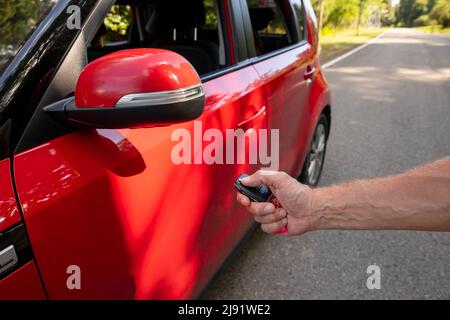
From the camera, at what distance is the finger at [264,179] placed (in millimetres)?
1272

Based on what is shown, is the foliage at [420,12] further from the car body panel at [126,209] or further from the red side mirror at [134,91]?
the red side mirror at [134,91]

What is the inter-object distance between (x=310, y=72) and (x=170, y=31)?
103 cm

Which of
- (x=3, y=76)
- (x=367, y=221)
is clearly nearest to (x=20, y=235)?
(x=3, y=76)

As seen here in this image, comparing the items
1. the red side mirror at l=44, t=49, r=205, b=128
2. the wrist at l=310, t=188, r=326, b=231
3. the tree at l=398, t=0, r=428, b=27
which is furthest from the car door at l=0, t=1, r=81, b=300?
the tree at l=398, t=0, r=428, b=27

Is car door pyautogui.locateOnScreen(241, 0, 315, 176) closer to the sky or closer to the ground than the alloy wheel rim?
closer to the sky

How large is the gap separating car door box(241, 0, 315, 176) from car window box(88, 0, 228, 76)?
271 mm

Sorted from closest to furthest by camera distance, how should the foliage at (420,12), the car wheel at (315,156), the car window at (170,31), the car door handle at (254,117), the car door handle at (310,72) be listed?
the car door handle at (254,117)
the car window at (170,31)
the car door handle at (310,72)
the car wheel at (315,156)
the foliage at (420,12)

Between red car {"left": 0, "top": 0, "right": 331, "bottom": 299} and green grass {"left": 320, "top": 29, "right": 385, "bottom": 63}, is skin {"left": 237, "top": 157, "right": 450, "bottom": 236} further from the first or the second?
green grass {"left": 320, "top": 29, "right": 385, "bottom": 63}

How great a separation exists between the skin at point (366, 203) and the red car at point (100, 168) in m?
0.32

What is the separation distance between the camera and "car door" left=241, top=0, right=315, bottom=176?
7.07 ft

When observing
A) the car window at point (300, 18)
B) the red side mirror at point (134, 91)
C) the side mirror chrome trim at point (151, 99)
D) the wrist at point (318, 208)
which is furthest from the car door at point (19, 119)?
the car window at point (300, 18)

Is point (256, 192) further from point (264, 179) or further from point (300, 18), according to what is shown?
point (300, 18)
